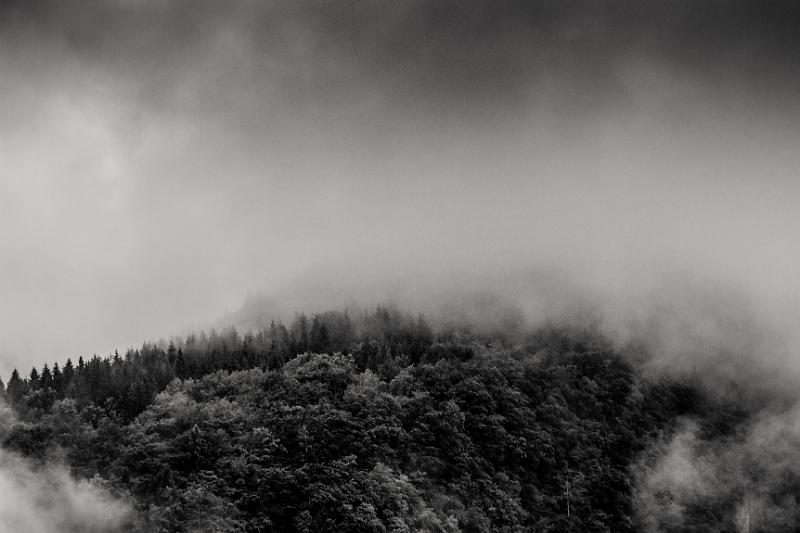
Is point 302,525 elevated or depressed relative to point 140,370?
depressed

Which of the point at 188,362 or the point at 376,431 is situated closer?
the point at 376,431

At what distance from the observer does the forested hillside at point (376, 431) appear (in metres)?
134

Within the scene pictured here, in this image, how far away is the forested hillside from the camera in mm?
134375

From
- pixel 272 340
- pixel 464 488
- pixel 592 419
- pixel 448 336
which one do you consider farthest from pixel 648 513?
pixel 272 340

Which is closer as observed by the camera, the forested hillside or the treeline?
the forested hillside

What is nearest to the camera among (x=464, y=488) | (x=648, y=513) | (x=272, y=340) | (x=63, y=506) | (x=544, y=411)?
(x=63, y=506)

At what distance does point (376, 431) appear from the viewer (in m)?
151

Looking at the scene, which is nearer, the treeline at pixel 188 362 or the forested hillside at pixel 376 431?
the forested hillside at pixel 376 431

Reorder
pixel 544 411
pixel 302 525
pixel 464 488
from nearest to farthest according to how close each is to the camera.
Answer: pixel 302 525 < pixel 464 488 < pixel 544 411

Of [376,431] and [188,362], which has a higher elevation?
[188,362]

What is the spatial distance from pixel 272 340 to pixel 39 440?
65704 mm

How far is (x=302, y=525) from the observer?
13250 centimetres

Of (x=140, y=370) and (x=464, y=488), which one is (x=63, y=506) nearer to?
(x=140, y=370)

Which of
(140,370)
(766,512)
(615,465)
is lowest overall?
(766,512)
